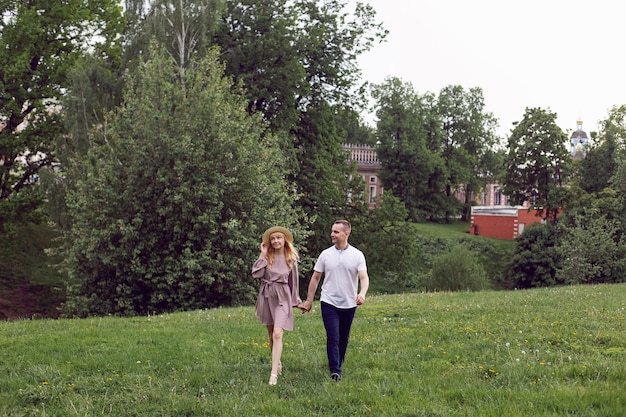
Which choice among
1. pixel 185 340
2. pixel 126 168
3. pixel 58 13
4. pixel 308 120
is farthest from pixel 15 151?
pixel 185 340

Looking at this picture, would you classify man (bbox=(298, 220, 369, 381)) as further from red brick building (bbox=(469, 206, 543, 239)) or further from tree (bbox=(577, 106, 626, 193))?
red brick building (bbox=(469, 206, 543, 239))

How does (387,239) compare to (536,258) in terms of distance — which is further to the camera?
(536,258)

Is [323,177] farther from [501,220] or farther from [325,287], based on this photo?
[501,220]

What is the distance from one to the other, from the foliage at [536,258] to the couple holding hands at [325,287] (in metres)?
47.4

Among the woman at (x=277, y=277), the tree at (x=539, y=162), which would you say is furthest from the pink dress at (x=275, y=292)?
the tree at (x=539, y=162)

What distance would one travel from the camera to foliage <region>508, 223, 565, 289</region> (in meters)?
54.8

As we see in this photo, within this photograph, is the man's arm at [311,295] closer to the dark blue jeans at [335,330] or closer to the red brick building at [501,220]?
the dark blue jeans at [335,330]

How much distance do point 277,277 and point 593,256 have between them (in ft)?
147

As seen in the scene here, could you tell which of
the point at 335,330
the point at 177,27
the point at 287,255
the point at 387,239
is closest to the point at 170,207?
the point at 177,27

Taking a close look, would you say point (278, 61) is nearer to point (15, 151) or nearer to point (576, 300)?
point (15, 151)

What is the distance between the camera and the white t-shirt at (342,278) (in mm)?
9211

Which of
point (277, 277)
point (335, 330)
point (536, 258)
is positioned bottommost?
point (536, 258)

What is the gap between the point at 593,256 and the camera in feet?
162

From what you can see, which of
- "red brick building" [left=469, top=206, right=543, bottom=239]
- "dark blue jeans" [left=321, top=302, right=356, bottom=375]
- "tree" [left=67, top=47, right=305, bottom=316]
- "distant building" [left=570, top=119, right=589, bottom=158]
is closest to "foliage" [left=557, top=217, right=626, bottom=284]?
"distant building" [left=570, top=119, right=589, bottom=158]
